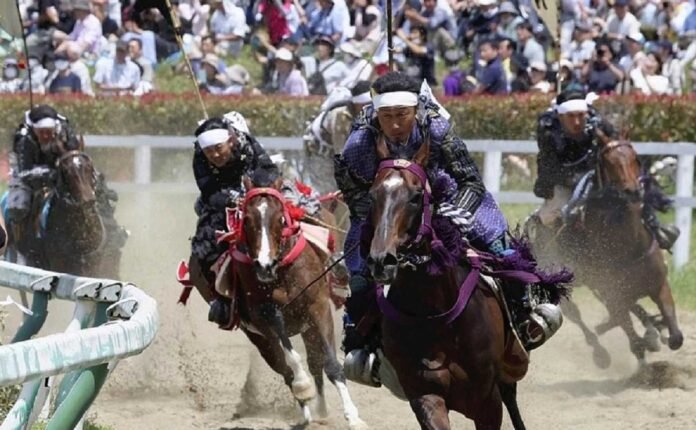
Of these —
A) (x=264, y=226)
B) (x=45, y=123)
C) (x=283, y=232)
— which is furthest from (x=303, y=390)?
(x=45, y=123)

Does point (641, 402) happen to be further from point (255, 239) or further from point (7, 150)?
point (7, 150)

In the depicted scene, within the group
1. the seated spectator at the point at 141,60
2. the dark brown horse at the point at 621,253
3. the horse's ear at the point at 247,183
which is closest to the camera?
the horse's ear at the point at 247,183

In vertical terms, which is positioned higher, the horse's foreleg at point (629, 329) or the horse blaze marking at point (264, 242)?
the horse blaze marking at point (264, 242)

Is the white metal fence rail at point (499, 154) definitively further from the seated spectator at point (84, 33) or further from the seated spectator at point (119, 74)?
the seated spectator at point (84, 33)

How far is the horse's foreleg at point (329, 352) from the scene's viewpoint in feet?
31.2

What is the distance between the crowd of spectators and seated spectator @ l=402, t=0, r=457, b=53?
0.06 feet

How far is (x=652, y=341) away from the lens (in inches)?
478

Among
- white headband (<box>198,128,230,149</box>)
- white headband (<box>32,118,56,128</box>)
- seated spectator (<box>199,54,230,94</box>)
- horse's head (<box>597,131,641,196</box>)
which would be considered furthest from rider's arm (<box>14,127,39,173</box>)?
seated spectator (<box>199,54,230,94</box>)

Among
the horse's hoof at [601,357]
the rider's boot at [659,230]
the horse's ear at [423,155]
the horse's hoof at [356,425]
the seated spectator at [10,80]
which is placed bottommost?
the horse's hoof at [601,357]

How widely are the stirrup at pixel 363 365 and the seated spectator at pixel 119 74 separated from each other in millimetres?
14129

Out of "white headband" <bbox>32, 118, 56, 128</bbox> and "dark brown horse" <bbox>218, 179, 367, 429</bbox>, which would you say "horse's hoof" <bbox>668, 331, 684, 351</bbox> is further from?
"white headband" <bbox>32, 118, 56, 128</bbox>

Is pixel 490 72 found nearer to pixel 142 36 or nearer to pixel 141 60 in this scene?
pixel 141 60

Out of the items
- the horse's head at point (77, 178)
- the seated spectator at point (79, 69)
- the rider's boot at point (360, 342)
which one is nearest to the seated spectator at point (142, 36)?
the seated spectator at point (79, 69)

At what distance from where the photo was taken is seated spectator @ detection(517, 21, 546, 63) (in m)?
19.4
